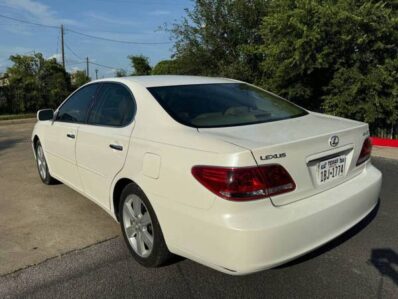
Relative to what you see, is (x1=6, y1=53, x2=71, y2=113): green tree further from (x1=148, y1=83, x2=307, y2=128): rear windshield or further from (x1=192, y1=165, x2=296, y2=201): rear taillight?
(x1=192, y1=165, x2=296, y2=201): rear taillight

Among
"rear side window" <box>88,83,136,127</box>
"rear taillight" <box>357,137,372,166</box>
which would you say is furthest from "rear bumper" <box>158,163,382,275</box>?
"rear side window" <box>88,83,136,127</box>

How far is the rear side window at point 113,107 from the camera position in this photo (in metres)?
3.74

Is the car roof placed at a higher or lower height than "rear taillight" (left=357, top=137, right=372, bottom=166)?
higher

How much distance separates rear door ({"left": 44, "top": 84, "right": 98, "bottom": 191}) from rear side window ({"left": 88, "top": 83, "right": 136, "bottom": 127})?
0.73ft

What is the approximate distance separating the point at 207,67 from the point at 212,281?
1276cm

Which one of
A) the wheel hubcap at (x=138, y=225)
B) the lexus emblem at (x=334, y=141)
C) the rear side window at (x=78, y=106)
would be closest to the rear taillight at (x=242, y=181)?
the lexus emblem at (x=334, y=141)

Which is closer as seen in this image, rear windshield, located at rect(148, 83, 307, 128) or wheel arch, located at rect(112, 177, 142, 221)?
rear windshield, located at rect(148, 83, 307, 128)

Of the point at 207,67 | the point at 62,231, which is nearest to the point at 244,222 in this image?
the point at 62,231

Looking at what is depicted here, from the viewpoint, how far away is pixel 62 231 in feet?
14.2

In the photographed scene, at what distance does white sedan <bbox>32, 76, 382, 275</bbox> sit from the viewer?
2650mm

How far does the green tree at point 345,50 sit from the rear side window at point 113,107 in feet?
22.2

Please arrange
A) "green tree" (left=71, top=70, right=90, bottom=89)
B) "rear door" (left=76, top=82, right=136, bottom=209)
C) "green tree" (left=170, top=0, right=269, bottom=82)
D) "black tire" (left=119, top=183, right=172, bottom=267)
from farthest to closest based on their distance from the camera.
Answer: "green tree" (left=71, top=70, right=90, bottom=89), "green tree" (left=170, top=0, right=269, bottom=82), "rear door" (left=76, top=82, right=136, bottom=209), "black tire" (left=119, top=183, right=172, bottom=267)

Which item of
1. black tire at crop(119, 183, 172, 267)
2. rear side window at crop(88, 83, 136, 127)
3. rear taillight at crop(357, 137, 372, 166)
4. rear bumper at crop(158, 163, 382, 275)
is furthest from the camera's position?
rear side window at crop(88, 83, 136, 127)

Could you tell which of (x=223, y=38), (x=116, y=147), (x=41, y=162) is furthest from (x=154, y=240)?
(x=223, y=38)
